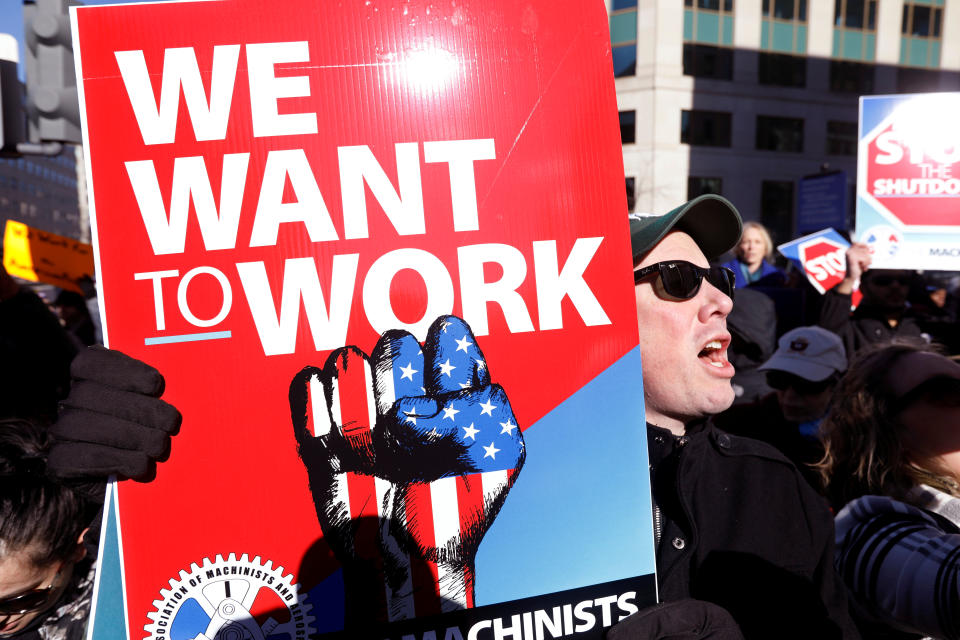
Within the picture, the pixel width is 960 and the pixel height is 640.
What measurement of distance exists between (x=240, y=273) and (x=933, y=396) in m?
1.71

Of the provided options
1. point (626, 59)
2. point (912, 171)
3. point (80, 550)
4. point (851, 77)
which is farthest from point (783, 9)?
point (80, 550)

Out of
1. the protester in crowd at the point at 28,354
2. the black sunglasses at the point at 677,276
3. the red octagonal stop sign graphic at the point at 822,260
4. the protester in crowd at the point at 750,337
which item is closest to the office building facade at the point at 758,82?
the red octagonal stop sign graphic at the point at 822,260

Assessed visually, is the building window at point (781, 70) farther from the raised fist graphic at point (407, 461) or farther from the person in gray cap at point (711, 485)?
the raised fist graphic at point (407, 461)

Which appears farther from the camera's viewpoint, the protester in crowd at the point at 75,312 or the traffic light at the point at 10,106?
the protester in crowd at the point at 75,312

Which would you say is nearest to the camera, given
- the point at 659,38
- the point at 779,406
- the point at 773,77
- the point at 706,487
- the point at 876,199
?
the point at 706,487

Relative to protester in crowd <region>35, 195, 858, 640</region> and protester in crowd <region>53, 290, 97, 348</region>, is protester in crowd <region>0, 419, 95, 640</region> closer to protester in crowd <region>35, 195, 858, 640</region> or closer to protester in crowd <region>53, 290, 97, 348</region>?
protester in crowd <region>35, 195, 858, 640</region>

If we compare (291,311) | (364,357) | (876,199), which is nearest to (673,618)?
(364,357)

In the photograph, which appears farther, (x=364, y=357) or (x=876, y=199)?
(x=876, y=199)

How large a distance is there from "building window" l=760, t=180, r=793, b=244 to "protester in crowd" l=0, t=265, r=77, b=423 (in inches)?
1052

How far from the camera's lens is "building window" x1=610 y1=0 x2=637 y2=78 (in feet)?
78.6

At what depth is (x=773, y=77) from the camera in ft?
85.6

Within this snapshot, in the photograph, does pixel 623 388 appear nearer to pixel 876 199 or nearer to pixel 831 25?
pixel 876 199

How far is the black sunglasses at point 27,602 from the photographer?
1.48 metres

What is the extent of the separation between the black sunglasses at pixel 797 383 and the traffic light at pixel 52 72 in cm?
327
